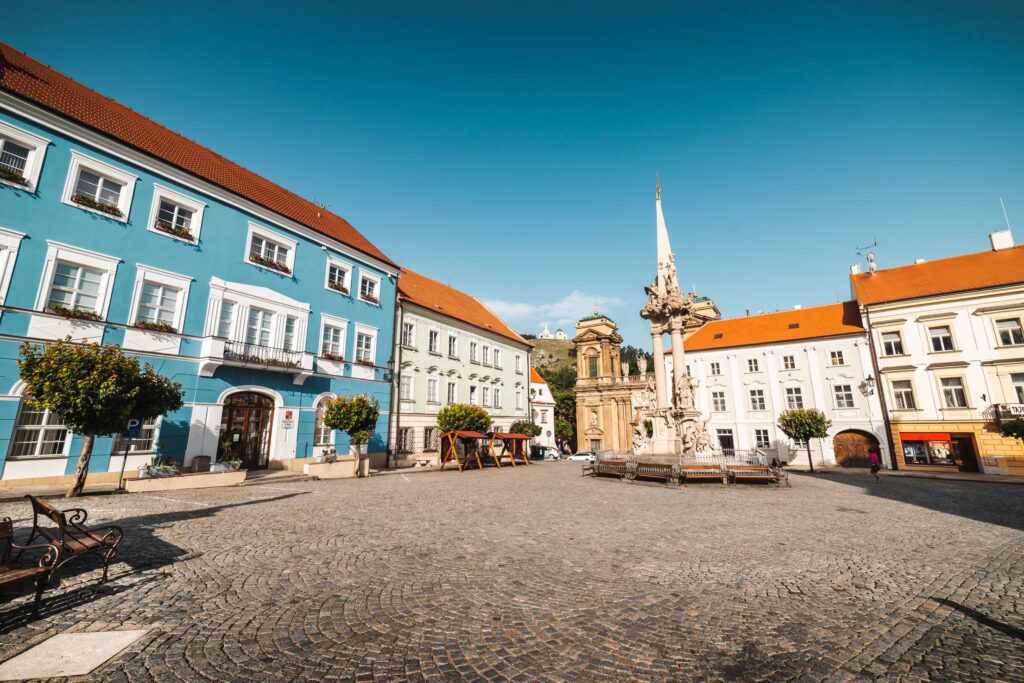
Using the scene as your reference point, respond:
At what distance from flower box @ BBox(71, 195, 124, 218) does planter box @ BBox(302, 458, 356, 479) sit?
38.9ft

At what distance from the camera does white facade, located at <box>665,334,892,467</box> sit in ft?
99.3

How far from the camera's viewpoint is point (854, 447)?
97.7 ft

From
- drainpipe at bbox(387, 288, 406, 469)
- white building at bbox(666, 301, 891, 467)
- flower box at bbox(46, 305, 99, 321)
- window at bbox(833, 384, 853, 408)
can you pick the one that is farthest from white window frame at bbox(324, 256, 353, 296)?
window at bbox(833, 384, 853, 408)

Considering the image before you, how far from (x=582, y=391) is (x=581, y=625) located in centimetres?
4707

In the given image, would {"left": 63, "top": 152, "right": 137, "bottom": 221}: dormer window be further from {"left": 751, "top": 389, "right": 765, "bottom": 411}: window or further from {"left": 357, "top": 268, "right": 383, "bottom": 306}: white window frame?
{"left": 751, "top": 389, "right": 765, "bottom": 411}: window

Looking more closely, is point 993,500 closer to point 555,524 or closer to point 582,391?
point 555,524

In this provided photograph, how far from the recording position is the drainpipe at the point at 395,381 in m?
24.7

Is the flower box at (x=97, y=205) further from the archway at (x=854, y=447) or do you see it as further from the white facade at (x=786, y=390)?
the archway at (x=854, y=447)

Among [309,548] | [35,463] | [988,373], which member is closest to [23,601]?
[309,548]

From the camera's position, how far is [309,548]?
7180 mm

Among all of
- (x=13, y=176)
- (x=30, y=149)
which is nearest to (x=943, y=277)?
(x=13, y=176)

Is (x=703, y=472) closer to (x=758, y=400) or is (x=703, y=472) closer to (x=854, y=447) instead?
(x=854, y=447)

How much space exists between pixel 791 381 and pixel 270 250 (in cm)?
3749

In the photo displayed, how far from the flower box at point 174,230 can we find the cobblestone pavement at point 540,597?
35.3 ft
